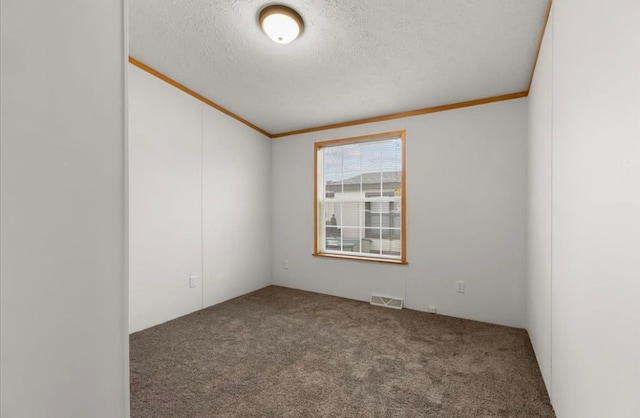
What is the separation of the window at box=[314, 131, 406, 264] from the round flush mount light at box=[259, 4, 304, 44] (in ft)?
5.92

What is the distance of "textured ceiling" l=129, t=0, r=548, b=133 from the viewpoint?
6.45 ft

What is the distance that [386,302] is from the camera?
3.47 m

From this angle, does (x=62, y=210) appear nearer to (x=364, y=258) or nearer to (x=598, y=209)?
(x=598, y=209)

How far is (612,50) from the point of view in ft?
Result: 3.10

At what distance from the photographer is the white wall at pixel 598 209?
2.69ft

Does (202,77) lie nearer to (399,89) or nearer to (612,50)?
(399,89)

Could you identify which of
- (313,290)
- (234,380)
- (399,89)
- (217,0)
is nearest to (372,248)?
(313,290)

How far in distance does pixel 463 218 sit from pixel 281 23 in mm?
2570

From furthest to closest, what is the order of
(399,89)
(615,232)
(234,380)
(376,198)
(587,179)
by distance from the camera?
1. (376,198)
2. (399,89)
3. (234,380)
4. (587,179)
5. (615,232)

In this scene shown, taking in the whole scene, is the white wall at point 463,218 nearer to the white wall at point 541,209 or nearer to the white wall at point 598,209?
the white wall at point 541,209

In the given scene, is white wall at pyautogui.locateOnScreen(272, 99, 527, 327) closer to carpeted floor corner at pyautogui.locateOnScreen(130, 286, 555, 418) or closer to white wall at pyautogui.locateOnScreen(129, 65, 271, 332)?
carpeted floor corner at pyautogui.locateOnScreen(130, 286, 555, 418)

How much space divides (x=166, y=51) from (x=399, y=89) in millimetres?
2238

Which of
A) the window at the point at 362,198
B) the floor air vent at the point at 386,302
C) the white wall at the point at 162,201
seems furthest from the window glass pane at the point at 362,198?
the white wall at the point at 162,201

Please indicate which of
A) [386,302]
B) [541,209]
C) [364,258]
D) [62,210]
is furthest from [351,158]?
[62,210]
